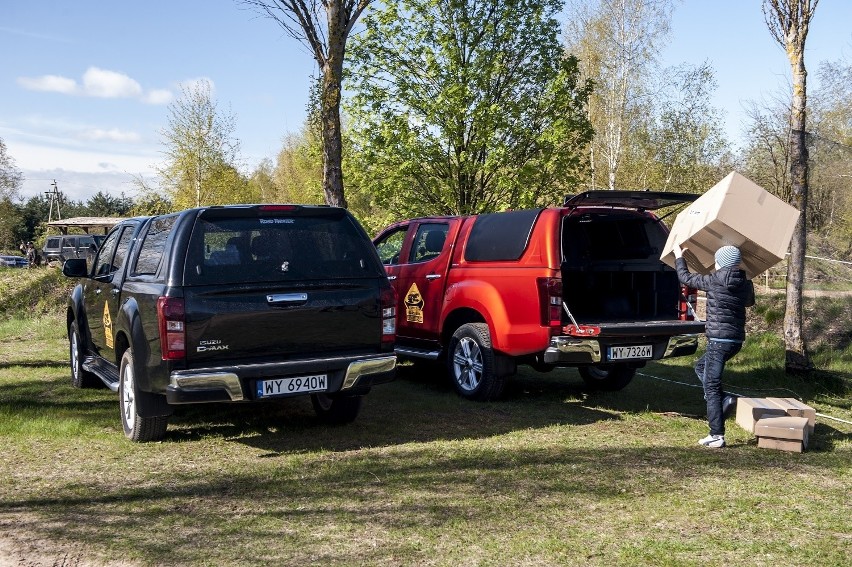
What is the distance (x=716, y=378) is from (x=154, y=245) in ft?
15.6

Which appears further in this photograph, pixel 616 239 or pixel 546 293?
pixel 616 239

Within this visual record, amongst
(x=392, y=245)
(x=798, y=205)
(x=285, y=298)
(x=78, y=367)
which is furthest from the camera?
(x=392, y=245)

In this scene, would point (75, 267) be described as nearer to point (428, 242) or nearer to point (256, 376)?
point (256, 376)

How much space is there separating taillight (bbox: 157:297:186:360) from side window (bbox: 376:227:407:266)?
183 inches

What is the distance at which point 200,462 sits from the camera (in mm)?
6328

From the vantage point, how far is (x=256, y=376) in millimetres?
6176

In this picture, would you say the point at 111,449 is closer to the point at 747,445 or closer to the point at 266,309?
the point at 266,309

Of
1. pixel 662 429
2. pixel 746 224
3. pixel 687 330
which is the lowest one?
pixel 662 429

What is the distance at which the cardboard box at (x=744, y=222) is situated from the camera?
6.78 meters

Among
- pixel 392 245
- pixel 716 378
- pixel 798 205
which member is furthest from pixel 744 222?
pixel 392 245

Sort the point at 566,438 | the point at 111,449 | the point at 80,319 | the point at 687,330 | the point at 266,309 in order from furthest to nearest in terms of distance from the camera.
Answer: the point at 80,319
the point at 687,330
the point at 566,438
the point at 111,449
the point at 266,309

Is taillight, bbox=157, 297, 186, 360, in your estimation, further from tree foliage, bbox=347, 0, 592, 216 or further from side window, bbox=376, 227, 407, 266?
tree foliage, bbox=347, 0, 592, 216

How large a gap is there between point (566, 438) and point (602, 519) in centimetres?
221


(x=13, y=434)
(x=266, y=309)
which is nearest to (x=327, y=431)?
(x=266, y=309)
